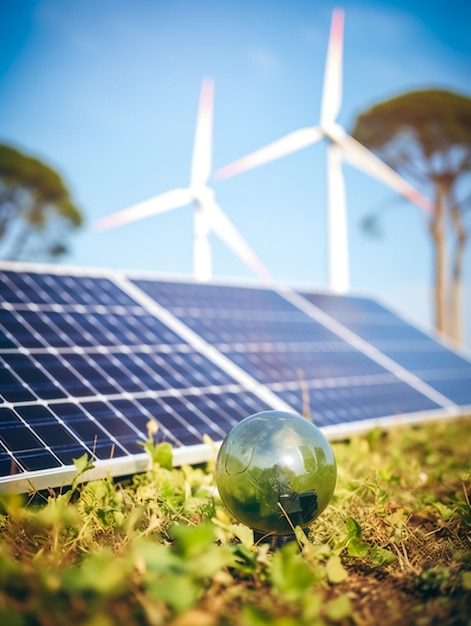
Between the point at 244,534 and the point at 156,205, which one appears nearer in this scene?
the point at 244,534

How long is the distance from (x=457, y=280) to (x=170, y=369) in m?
30.0

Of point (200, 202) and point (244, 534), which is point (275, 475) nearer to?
point (244, 534)

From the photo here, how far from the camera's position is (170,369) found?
9.56 metres

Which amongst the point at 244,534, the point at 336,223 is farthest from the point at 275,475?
the point at 336,223

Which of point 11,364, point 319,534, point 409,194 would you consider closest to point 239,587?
point 319,534

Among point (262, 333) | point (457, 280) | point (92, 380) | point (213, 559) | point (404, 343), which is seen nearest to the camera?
point (213, 559)

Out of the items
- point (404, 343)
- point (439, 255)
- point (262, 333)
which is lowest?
point (404, 343)

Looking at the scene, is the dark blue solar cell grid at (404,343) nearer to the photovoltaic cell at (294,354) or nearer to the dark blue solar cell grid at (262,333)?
the photovoltaic cell at (294,354)

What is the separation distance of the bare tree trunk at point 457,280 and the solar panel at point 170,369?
1955 cm

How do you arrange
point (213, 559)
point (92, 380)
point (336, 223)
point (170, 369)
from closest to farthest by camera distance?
point (213, 559) → point (92, 380) → point (170, 369) → point (336, 223)

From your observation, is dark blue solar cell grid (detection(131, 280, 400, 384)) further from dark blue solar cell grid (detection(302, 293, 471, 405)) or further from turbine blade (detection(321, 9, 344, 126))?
turbine blade (detection(321, 9, 344, 126))

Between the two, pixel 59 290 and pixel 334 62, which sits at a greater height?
pixel 334 62

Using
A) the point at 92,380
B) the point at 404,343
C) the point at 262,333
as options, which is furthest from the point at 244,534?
the point at 404,343

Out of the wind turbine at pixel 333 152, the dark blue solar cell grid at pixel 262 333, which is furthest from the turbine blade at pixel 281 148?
the dark blue solar cell grid at pixel 262 333
